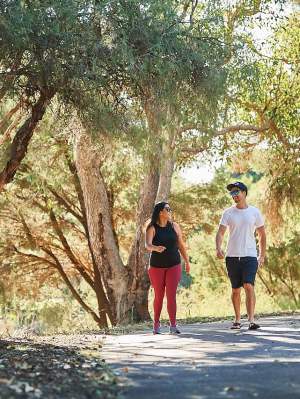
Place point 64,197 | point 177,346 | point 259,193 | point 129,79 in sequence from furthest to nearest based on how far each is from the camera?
point 64,197 → point 259,193 → point 129,79 → point 177,346

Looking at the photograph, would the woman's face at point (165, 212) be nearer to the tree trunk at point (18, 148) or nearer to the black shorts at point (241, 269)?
the black shorts at point (241, 269)

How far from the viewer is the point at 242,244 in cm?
1175

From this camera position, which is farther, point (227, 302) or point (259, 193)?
point (227, 302)

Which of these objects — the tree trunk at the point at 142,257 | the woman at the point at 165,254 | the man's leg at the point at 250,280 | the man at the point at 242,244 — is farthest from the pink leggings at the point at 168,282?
the tree trunk at the point at 142,257

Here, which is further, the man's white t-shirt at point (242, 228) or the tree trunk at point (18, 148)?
the man's white t-shirt at point (242, 228)

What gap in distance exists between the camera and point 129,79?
10.9m

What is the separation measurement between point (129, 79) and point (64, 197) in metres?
14.8

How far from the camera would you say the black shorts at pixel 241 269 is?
11719mm

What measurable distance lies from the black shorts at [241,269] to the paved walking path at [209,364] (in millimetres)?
663

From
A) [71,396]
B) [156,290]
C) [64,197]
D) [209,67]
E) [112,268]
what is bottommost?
[71,396]

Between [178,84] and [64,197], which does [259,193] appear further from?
[178,84]

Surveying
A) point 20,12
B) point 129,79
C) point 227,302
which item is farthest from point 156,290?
point 227,302

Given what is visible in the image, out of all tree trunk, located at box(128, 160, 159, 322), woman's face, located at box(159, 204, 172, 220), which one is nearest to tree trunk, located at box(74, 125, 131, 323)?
tree trunk, located at box(128, 160, 159, 322)

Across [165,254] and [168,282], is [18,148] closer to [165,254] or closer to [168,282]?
[165,254]
